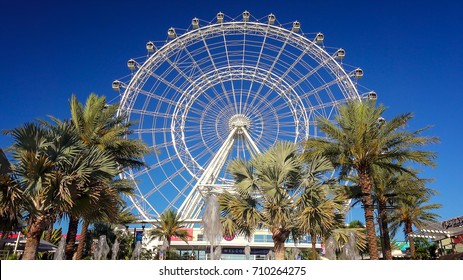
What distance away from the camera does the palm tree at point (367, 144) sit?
13.4 meters

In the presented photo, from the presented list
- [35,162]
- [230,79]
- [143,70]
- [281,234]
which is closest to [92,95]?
[35,162]

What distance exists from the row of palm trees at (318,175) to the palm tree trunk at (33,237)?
595 cm

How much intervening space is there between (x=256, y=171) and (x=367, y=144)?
4.02m

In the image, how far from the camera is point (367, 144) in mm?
13477

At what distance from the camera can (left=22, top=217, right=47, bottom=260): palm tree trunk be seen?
9.65m

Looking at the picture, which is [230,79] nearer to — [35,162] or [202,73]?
[202,73]

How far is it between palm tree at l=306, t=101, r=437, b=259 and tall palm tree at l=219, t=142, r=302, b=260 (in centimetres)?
135

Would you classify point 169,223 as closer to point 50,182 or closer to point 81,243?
point 81,243

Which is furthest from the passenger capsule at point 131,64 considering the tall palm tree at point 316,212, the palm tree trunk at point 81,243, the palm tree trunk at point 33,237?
the palm tree trunk at point 33,237

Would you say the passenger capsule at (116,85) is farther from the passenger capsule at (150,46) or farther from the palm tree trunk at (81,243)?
the palm tree trunk at (81,243)

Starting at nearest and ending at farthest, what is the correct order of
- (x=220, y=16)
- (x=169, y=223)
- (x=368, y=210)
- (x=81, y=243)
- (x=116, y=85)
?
(x=368, y=210)
(x=81, y=243)
(x=116, y=85)
(x=169, y=223)
(x=220, y=16)

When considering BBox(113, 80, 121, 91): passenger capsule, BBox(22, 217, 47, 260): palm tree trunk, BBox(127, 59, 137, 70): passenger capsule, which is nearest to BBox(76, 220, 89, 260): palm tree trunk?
BBox(22, 217, 47, 260): palm tree trunk

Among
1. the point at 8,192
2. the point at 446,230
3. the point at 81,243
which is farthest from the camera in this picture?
the point at 446,230

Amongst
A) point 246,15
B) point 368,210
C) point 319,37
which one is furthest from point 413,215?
point 246,15
